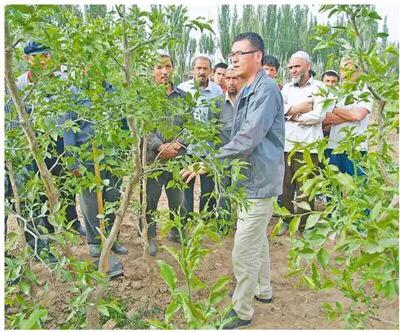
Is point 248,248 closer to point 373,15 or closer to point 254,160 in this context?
point 254,160

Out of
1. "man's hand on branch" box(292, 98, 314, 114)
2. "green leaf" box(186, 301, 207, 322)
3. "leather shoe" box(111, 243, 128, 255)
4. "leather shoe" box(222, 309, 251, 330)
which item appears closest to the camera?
"green leaf" box(186, 301, 207, 322)

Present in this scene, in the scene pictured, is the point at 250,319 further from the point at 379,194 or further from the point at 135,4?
the point at 135,4

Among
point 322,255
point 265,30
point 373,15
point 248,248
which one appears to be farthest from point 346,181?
point 265,30

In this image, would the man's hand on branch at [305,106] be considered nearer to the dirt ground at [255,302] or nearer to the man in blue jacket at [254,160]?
the dirt ground at [255,302]

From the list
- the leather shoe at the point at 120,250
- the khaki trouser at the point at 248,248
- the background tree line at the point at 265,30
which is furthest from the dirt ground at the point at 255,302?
the background tree line at the point at 265,30

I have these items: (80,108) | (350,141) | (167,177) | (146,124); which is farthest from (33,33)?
(167,177)

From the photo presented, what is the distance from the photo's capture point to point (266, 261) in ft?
8.86

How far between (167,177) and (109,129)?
5.92 ft

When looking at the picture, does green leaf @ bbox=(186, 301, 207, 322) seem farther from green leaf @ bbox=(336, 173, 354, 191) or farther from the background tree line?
the background tree line

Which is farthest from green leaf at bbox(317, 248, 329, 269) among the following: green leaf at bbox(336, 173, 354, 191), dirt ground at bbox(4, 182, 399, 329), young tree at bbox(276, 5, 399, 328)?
dirt ground at bbox(4, 182, 399, 329)

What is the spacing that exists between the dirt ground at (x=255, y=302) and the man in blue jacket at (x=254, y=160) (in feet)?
0.80

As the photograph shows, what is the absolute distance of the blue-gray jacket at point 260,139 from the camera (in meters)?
2.24

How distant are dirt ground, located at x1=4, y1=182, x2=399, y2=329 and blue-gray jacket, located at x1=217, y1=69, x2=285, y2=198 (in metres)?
0.55

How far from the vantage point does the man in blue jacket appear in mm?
2281
